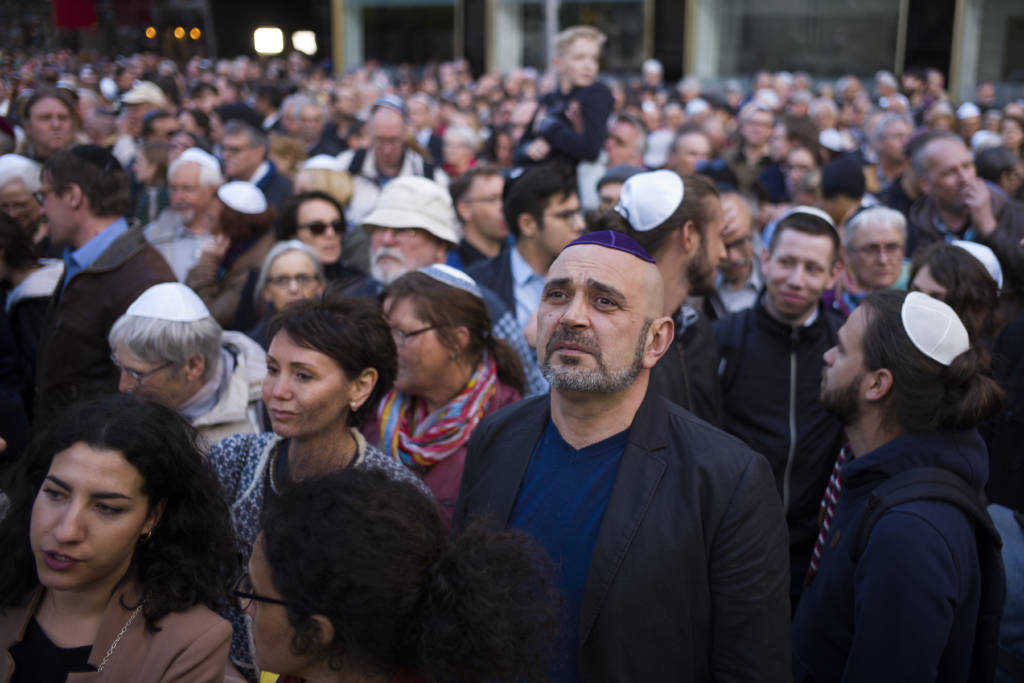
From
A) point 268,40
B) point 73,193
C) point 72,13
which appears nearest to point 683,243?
point 73,193

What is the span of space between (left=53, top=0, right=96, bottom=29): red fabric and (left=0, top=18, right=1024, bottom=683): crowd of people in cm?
322

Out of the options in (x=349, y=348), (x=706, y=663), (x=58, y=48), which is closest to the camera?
(x=706, y=663)

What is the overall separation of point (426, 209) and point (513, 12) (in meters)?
19.8

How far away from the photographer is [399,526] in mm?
1826

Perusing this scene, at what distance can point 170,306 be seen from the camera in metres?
3.46

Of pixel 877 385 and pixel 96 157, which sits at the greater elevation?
pixel 96 157

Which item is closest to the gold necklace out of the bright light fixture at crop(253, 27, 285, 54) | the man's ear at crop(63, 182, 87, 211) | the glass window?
the man's ear at crop(63, 182, 87, 211)

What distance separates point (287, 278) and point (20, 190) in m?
1.91

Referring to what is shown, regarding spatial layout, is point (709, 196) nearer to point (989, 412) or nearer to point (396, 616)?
point (989, 412)

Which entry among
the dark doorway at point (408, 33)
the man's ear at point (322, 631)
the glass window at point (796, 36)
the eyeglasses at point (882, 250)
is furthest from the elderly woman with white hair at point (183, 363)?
the dark doorway at point (408, 33)

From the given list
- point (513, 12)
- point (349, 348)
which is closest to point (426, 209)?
point (349, 348)

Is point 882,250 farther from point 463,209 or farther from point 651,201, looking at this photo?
point 463,209

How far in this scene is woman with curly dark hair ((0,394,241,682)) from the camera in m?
2.19

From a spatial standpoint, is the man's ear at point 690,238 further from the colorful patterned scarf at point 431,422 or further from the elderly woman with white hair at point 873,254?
the elderly woman with white hair at point 873,254
